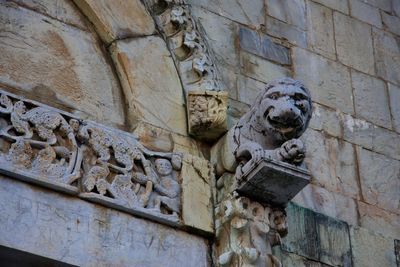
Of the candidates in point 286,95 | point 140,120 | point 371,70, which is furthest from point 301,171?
point 371,70

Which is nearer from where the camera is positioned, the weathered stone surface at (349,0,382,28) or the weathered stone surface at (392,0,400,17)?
the weathered stone surface at (349,0,382,28)

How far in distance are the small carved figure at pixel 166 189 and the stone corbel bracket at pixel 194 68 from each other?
12.7 inches

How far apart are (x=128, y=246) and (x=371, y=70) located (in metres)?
2.59

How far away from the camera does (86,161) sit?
5.36 m

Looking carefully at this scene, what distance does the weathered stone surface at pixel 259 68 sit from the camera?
6395 millimetres

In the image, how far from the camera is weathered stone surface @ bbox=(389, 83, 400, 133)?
698 centimetres

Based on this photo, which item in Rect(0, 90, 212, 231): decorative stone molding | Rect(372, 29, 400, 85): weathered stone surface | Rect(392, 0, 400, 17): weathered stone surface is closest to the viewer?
Rect(0, 90, 212, 231): decorative stone molding

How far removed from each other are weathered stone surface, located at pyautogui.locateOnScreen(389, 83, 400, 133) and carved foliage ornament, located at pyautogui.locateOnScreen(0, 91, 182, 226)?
6.32ft

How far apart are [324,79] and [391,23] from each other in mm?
984

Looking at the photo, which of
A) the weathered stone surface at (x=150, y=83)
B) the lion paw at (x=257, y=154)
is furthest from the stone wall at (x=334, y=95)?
the lion paw at (x=257, y=154)

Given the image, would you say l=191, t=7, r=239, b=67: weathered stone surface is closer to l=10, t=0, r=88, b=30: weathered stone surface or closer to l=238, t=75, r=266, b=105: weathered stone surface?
l=238, t=75, r=266, b=105: weathered stone surface

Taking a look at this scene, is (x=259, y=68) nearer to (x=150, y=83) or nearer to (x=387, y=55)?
(x=150, y=83)

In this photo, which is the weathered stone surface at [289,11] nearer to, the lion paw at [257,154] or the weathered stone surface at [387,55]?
the weathered stone surface at [387,55]

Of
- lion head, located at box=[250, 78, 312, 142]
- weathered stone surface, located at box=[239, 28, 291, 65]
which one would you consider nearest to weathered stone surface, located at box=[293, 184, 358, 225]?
lion head, located at box=[250, 78, 312, 142]
